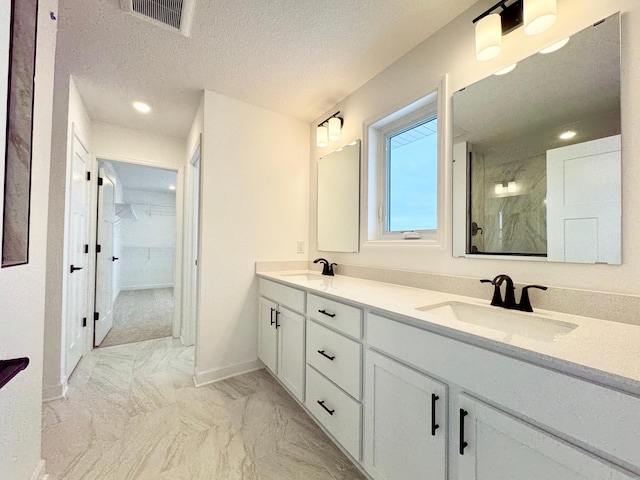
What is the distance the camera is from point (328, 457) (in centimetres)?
138

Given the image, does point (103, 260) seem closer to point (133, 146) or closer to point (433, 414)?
point (133, 146)

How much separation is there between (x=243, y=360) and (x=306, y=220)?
1.39m

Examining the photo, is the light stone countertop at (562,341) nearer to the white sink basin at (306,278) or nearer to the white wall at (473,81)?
the white wall at (473,81)

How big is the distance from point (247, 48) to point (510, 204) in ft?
5.80

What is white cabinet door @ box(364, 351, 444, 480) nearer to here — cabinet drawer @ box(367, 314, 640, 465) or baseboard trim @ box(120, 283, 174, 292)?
cabinet drawer @ box(367, 314, 640, 465)

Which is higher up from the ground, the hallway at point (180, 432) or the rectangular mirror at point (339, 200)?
the rectangular mirror at point (339, 200)

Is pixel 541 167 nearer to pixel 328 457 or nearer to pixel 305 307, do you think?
pixel 305 307

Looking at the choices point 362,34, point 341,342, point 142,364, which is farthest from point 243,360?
point 362,34

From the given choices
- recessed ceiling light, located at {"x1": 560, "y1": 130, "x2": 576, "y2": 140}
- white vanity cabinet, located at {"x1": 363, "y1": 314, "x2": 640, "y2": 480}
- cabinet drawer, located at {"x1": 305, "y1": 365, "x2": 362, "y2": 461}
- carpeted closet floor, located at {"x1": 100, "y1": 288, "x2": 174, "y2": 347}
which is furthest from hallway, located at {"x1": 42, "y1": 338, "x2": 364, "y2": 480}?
recessed ceiling light, located at {"x1": 560, "y1": 130, "x2": 576, "y2": 140}

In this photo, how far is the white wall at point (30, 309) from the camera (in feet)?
2.90

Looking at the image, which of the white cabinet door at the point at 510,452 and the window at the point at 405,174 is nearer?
the white cabinet door at the point at 510,452

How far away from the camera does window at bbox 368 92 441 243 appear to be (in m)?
1.67

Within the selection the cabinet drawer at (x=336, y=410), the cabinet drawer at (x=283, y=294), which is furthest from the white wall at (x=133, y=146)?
the cabinet drawer at (x=336, y=410)

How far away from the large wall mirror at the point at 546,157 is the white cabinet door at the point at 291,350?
108 centimetres
